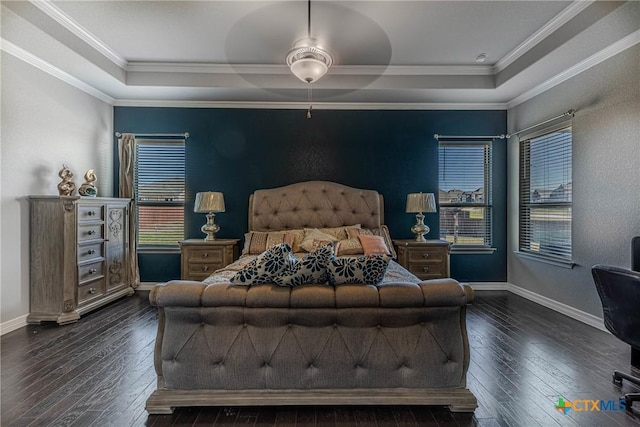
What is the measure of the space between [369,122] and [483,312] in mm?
2984

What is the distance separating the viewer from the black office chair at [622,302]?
184 centimetres

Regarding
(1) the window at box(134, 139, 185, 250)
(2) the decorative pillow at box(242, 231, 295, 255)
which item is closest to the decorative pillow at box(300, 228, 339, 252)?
(2) the decorative pillow at box(242, 231, 295, 255)

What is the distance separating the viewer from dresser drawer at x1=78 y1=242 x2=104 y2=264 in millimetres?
3554

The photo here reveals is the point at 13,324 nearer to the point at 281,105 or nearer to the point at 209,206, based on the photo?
the point at 209,206

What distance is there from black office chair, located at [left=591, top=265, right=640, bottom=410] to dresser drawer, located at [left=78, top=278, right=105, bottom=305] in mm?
4749

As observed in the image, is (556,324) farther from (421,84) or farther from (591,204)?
(421,84)

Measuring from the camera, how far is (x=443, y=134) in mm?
4797

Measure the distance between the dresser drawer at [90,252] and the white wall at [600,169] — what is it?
5.58m

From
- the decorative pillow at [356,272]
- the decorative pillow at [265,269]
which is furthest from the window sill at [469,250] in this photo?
the decorative pillow at [265,269]

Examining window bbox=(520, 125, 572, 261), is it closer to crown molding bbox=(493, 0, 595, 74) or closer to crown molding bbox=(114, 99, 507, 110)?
crown molding bbox=(493, 0, 595, 74)

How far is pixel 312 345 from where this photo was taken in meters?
1.84

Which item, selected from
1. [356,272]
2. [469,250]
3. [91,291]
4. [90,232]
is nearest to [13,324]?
[91,291]

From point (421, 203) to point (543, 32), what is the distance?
224cm

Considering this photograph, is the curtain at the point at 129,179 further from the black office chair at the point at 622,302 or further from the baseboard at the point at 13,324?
the black office chair at the point at 622,302
